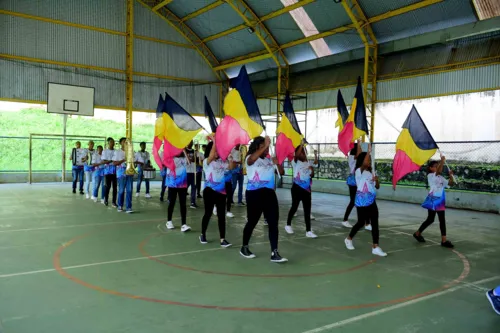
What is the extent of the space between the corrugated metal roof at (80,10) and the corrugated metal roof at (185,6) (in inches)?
99.3

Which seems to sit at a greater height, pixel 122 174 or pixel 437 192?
pixel 122 174

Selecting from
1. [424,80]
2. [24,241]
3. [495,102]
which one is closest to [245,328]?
[24,241]

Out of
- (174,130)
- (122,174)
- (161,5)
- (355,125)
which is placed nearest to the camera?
(174,130)

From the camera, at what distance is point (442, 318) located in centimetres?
407

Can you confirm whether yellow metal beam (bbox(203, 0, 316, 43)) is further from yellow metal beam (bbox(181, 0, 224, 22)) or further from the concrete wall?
the concrete wall

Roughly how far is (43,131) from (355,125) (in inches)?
751

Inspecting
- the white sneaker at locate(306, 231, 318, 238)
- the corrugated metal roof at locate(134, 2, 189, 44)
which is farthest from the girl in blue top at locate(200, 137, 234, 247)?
the corrugated metal roof at locate(134, 2, 189, 44)

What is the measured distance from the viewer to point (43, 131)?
22.5 m

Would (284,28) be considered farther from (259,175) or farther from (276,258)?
(276,258)

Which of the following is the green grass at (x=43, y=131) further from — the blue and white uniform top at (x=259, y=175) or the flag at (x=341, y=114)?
the blue and white uniform top at (x=259, y=175)

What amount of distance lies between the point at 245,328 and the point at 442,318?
193cm

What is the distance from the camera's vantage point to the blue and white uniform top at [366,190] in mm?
6615

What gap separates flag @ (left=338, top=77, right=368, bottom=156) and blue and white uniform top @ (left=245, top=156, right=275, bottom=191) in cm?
337

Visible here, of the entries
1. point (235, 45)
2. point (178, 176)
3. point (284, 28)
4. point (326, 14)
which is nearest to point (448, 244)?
point (178, 176)
